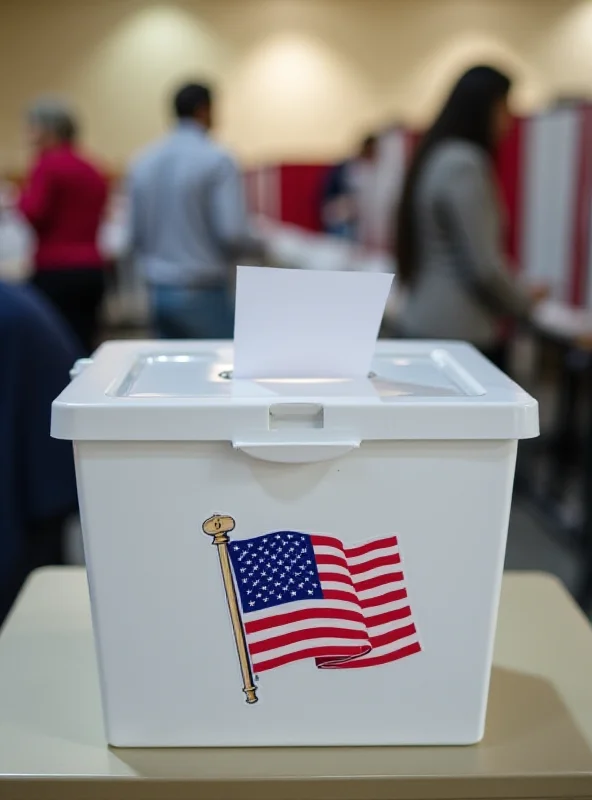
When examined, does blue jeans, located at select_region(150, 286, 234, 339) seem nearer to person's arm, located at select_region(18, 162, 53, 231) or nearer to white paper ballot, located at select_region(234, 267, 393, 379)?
person's arm, located at select_region(18, 162, 53, 231)

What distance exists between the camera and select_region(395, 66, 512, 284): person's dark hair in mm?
2244

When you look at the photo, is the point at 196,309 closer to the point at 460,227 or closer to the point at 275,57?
the point at 460,227

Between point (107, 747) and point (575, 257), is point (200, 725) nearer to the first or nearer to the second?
point (107, 747)

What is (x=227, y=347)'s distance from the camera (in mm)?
898

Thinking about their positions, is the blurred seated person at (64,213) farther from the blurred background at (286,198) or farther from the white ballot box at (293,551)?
the white ballot box at (293,551)

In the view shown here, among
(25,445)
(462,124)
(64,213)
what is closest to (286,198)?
(64,213)

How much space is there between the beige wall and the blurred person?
691 centimetres

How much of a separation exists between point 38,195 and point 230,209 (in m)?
1.03

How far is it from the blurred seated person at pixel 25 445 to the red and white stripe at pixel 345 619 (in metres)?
0.66

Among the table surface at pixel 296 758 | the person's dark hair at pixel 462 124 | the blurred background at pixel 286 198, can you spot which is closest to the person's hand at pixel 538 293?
the blurred background at pixel 286 198

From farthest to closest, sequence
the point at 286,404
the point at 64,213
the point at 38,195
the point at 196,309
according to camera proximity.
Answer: the point at 64,213, the point at 38,195, the point at 196,309, the point at 286,404

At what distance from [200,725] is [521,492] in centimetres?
253

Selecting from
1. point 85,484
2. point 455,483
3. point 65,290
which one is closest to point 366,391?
point 455,483

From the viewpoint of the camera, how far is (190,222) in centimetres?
306
